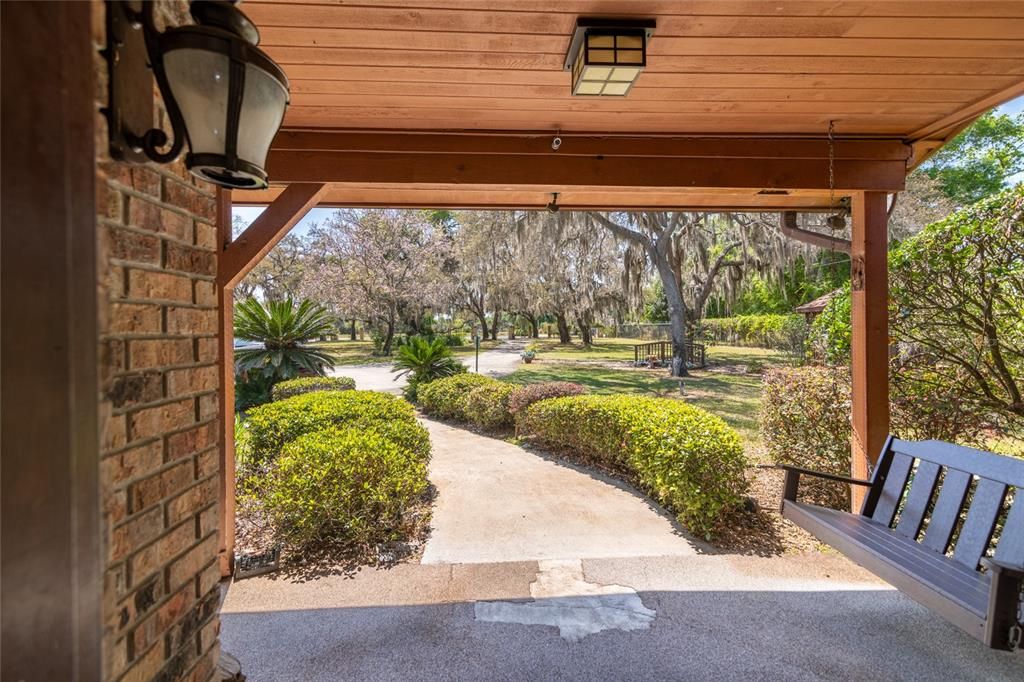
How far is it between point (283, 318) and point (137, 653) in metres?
6.02

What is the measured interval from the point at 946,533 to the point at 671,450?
4.97 feet

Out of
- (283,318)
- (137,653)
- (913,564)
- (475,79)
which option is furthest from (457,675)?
(283,318)

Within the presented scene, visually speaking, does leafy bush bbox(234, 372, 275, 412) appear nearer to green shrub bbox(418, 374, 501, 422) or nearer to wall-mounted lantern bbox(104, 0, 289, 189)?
green shrub bbox(418, 374, 501, 422)

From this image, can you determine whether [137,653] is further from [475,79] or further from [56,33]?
[475,79]

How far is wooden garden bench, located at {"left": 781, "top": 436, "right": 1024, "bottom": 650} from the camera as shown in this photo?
1323mm

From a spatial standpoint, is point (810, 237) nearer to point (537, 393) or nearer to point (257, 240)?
point (537, 393)

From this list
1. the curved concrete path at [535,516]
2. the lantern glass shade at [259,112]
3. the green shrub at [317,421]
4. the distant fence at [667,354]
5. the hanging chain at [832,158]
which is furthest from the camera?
the distant fence at [667,354]

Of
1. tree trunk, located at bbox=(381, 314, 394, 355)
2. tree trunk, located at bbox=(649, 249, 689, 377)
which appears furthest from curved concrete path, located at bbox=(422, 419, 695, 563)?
tree trunk, located at bbox=(381, 314, 394, 355)

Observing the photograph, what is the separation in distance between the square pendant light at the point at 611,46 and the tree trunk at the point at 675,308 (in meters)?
8.95

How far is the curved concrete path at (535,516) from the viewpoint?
9.40 feet

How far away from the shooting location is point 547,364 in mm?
14266

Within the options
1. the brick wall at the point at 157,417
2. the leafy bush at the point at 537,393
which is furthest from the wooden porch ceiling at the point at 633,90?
the leafy bush at the point at 537,393

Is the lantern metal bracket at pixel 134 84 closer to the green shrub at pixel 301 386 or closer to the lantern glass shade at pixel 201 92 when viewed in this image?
the lantern glass shade at pixel 201 92

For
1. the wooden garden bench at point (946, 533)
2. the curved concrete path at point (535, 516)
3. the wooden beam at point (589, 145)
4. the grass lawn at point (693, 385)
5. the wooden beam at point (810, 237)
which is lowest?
the curved concrete path at point (535, 516)
